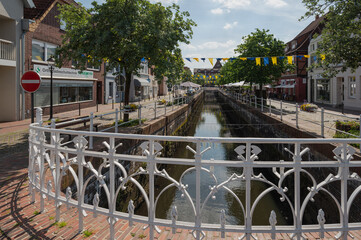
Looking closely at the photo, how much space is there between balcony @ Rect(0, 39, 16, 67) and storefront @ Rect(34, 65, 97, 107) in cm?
192

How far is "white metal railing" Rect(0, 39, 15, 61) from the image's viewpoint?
14.2 metres

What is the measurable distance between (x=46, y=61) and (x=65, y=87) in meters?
2.86

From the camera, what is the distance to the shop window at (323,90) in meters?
29.7

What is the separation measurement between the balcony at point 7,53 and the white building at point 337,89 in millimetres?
19416

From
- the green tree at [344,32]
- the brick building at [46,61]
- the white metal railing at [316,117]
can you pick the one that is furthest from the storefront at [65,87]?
the green tree at [344,32]

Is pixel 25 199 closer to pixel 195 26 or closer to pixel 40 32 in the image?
pixel 195 26

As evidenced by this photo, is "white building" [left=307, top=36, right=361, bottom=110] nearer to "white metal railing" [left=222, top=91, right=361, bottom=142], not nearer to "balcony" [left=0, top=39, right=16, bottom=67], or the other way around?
"white metal railing" [left=222, top=91, right=361, bottom=142]

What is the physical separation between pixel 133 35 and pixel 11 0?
9214 mm

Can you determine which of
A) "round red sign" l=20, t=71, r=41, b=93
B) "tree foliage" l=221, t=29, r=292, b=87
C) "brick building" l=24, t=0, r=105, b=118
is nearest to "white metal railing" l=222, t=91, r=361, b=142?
"tree foliage" l=221, t=29, r=292, b=87

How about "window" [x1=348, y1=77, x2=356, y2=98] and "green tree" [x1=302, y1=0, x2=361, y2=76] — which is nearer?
"green tree" [x1=302, y1=0, x2=361, y2=76]

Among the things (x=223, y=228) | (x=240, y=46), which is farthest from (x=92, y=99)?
(x=223, y=228)

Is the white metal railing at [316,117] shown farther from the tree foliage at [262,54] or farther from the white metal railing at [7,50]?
the white metal railing at [7,50]

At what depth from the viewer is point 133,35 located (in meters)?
11.0

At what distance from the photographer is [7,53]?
1462cm
